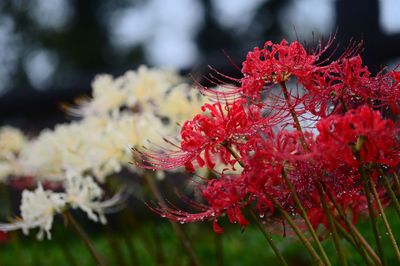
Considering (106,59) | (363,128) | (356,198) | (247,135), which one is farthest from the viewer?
(106,59)

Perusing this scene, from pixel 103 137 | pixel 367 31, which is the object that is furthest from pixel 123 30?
pixel 103 137

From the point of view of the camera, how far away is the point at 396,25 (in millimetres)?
4770

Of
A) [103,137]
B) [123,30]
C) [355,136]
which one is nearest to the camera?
[355,136]

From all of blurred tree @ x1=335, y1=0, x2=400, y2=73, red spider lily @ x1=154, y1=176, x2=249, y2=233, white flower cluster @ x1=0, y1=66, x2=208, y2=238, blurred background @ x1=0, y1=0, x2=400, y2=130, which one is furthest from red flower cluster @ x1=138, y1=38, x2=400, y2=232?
blurred background @ x1=0, y1=0, x2=400, y2=130

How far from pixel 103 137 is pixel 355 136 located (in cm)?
156

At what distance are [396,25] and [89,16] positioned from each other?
41.5 ft

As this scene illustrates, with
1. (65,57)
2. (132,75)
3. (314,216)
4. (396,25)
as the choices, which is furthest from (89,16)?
(314,216)

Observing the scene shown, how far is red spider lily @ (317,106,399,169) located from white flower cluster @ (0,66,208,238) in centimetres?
123

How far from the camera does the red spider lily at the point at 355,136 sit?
4.49ft

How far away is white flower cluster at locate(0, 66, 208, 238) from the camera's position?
2.48 meters

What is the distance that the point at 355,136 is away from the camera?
1422 mm

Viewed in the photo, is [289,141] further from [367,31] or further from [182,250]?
[367,31]

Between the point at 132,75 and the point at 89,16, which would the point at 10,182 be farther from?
the point at 89,16

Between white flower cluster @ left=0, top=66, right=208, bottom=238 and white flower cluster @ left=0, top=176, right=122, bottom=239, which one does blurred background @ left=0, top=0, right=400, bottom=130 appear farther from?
white flower cluster @ left=0, top=176, right=122, bottom=239
